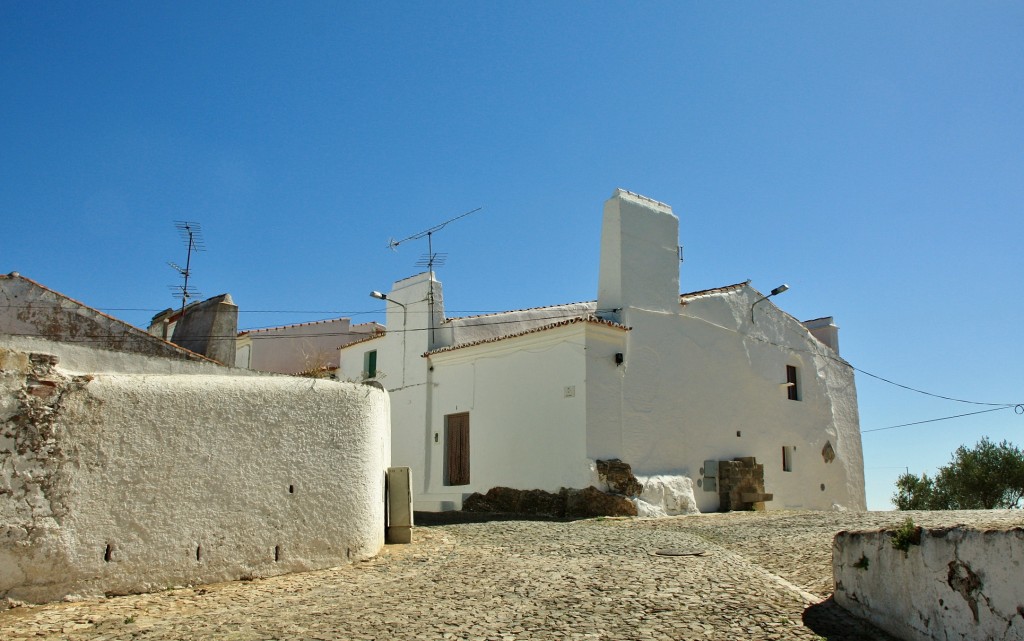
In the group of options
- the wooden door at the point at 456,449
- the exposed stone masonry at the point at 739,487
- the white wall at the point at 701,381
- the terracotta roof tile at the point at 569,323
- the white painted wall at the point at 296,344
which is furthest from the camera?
the white painted wall at the point at 296,344

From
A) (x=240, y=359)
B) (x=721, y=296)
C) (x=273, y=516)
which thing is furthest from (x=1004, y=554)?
(x=240, y=359)

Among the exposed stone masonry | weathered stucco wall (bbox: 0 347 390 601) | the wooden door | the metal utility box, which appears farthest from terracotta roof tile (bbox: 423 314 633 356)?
weathered stucco wall (bbox: 0 347 390 601)

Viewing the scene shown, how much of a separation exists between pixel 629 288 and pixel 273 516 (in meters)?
11.4

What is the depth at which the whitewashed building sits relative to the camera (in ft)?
56.0

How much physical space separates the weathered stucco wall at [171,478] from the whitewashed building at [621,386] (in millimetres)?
8014

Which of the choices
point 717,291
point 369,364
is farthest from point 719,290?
point 369,364

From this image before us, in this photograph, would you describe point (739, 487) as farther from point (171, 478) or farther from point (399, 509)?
point (171, 478)

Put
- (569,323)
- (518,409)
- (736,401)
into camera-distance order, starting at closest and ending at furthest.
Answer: (569,323) → (518,409) → (736,401)

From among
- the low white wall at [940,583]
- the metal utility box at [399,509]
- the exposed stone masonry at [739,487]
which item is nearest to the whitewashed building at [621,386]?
the exposed stone masonry at [739,487]

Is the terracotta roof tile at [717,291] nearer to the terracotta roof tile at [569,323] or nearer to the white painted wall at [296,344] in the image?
the terracotta roof tile at [569,323]

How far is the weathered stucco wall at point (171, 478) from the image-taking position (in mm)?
7113

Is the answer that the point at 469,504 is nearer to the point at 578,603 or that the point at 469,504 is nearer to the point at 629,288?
the point at 629,288

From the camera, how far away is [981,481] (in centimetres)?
2455

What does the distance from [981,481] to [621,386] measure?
14355 mm
